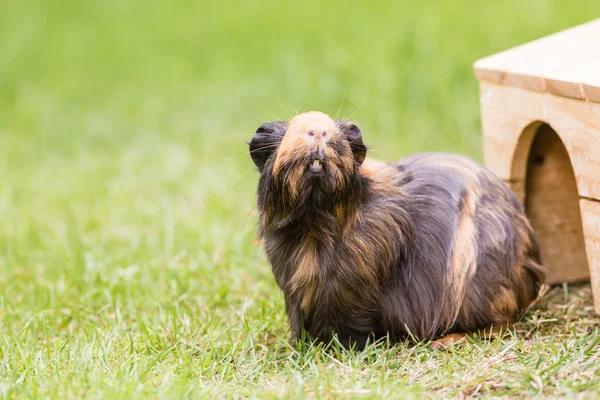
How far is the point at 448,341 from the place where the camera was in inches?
154

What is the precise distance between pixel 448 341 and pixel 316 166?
3.61 ft

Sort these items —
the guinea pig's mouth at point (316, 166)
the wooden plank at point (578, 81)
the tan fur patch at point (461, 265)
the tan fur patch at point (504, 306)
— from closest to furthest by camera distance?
1. the guinea pig's mouth at point (316, 166)
2. the wooden plank at point (578, 81)
3. the tan fur patch at point (461, 265)
4. the tan fur patch at point (504, 306)

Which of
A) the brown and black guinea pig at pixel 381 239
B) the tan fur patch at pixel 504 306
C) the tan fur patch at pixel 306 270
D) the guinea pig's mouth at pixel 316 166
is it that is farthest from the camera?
the tan fur patch at pixel 504 306

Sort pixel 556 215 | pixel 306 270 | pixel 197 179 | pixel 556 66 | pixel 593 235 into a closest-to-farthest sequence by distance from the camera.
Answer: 1. pixel 306 270
2. pixel 593 235
3. pixel 556 66
4. pixel 556 215
5. pixel 197 179

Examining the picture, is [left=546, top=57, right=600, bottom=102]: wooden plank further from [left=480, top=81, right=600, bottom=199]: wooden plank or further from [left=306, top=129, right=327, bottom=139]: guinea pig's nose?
[left=306, top=129, right=327, bottom=139]: guinea pig's nose

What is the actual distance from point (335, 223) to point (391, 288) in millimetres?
460

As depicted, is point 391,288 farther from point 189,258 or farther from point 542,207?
point 189,258

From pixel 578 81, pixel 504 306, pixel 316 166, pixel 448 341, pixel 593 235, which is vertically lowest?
pixel 448 341

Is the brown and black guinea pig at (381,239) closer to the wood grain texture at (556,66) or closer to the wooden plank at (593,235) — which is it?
the wooden plank at (593,235)

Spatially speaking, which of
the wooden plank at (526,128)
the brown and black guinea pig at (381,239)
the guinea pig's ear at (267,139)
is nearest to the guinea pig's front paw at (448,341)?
the brown and black guinea pig at (381,239)

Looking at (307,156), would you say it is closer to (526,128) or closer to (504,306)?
(504,306)

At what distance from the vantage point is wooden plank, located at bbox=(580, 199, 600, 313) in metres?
3.97

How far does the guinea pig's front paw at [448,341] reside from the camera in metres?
3.85

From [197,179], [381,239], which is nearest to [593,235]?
[381,239]
